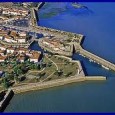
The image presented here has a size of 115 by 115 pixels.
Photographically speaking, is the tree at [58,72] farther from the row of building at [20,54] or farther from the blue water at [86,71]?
the row of building at [20,54]

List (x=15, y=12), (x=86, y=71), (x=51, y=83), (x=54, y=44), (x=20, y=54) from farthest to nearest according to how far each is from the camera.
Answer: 1. (x=15, y=12)
2. (x=54, y=44)
3. (x=20, y=54)
4. (x=86, y=71)
5. (x=51, y=83)

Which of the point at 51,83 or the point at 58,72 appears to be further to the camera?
the point at 58,72

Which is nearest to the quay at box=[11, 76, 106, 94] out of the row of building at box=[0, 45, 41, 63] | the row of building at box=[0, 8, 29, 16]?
the row of building at box=[0, 45, 41, 63]

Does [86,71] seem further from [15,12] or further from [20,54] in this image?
[15,12]

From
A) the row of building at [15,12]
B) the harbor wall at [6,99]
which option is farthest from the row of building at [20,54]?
the row of building at [15,12]

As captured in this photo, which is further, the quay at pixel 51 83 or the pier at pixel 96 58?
the pier at pixel 96 58

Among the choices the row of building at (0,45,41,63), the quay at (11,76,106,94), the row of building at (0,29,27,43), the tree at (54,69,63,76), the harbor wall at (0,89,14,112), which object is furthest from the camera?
the row of building at (0,29,27,43)

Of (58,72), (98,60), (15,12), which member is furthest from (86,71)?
(15,12)

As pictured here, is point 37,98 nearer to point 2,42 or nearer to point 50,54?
point 50,54

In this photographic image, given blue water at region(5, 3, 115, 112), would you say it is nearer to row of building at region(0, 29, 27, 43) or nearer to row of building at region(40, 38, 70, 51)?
row of building at region(40, 38, 70, 51)
